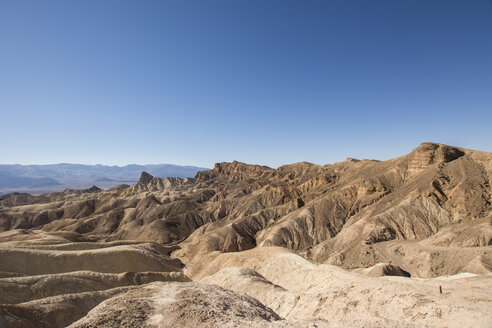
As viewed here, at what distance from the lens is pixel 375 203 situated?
5888 cm

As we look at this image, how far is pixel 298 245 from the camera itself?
56.6 meters

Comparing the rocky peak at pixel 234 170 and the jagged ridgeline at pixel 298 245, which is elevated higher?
the rocky peak at pixel 234 170

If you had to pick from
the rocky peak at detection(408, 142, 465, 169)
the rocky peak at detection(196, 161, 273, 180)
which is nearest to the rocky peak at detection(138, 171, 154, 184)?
the rocky peak at detection(196, 161, 273, 180)

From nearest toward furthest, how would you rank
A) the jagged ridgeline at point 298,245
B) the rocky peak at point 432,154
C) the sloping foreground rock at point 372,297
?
the sloping foreground rock at point 372,297, the jagged ridgeline at point 298,245, the rocky peak at point 432,154

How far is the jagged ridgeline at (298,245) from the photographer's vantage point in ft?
57.4

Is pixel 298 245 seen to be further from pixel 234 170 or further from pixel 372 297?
pixel 234 170

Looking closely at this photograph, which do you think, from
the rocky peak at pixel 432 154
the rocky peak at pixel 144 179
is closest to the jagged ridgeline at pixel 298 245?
the rocky peak at pixel 432 154

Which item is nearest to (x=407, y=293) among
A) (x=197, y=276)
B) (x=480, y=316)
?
(x=480, y=316)

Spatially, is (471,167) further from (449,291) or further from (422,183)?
(449,291)

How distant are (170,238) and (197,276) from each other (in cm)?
3561

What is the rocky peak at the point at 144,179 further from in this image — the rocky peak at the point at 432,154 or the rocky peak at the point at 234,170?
the rocky peak at the point at 432,154

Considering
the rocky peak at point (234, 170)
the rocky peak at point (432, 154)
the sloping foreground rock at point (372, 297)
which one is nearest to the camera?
the sloping foreground rock at point (372, 297)

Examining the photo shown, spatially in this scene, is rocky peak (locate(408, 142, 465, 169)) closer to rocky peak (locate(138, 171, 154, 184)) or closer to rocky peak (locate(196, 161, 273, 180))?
rocky peak (locate(196, 161, 273, 180))

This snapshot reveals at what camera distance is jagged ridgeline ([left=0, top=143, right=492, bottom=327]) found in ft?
57.4
